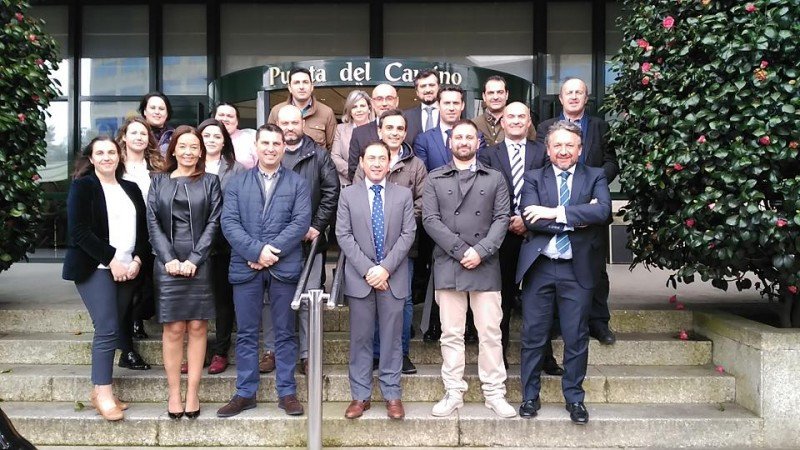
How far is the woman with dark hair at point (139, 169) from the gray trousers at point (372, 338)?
1644 millimetres

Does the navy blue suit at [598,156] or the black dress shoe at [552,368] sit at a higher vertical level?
the navy blue suit at [598,156]

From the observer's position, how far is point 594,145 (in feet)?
17.1

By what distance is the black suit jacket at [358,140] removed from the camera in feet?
16.9

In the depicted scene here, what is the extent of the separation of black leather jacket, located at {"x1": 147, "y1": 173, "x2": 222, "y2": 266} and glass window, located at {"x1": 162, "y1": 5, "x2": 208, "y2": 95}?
7.54 metres

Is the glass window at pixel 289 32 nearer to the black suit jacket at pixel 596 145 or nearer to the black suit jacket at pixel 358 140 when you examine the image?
the black suit jacket at pixel 358 140

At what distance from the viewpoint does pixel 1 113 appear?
16.6 ft

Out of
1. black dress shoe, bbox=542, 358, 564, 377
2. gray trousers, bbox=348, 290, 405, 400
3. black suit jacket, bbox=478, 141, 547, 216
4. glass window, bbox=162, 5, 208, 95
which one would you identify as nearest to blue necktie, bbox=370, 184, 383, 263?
gray trousers, bbox=348, 290, 405, 400

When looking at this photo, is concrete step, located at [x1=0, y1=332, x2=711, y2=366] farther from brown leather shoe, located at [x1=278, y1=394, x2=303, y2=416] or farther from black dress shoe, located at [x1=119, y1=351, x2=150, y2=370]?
brown leather shoe, located at [x1=278, y1=394, x2=303, y2=416]

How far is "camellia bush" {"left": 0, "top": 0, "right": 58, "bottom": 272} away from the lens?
515 cm

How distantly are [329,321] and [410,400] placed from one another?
3.71 ft

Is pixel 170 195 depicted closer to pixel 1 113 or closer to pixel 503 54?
pixel 1 113

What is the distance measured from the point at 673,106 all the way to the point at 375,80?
13.6 feet

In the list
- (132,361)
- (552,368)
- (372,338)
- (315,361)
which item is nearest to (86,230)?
(132,361)

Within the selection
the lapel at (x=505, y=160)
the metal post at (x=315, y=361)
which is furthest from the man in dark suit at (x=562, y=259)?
the metal post at (x=315, y=361)
